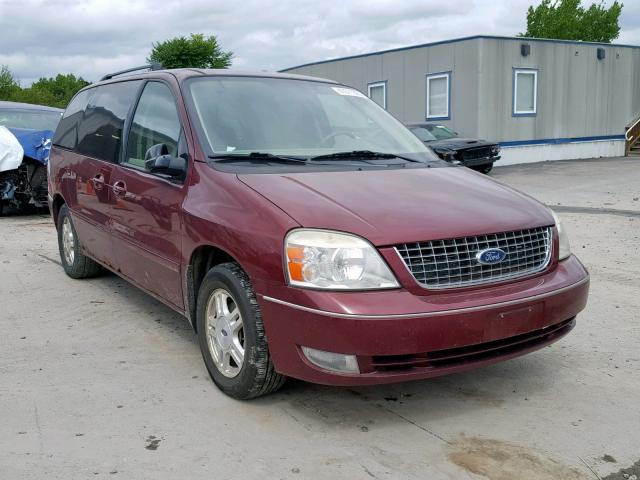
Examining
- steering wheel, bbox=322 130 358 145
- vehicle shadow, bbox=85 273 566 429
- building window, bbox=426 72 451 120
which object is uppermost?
building window, bbox=426 72 451 120

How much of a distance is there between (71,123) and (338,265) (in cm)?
402

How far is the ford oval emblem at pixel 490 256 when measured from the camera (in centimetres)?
330

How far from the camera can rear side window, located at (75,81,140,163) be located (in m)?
5.05

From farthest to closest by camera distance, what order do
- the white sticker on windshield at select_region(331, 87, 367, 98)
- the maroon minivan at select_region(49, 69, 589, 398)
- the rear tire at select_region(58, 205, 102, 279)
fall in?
the rear tire at select_region(58, 205, 102, 279) < the white sticker on windshield at select_region(331, 87, 367, 98) < the maroon minivan at select_region(49, 69, 589, 398)

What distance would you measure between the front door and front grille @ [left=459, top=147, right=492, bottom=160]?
1289cm

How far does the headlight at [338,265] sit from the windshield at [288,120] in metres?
1.08

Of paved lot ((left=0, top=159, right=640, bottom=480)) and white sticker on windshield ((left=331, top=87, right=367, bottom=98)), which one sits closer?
paved lot ((left=0, top=159, right=640, bottom=480))

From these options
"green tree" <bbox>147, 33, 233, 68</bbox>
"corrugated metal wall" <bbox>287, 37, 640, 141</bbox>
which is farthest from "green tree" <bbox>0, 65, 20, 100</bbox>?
"corrugated metal wall" <bbox>287, 37, 640, 141</bbox>

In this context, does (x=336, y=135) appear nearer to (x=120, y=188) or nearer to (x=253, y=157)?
(x=253, y=157)

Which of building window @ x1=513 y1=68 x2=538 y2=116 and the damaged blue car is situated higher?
building window @ x1=513 y1=68 x2=538 y2=116

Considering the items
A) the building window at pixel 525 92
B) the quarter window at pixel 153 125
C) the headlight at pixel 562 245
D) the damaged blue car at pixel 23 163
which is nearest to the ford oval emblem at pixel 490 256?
the headlight at pixel 562 245

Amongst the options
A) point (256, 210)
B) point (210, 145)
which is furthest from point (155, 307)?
point (256, 210)

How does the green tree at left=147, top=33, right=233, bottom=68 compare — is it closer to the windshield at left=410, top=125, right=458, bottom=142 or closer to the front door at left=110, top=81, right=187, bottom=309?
the windshield at left=410, top=125, right=458, bottom=142

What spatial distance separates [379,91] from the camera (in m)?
24.5
